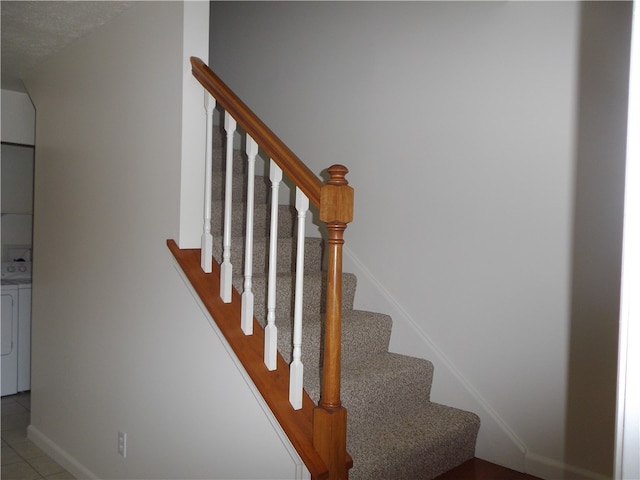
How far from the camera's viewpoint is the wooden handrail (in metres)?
1.84

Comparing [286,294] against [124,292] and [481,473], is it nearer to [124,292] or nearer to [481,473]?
[124,292]

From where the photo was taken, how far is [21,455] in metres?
3.23

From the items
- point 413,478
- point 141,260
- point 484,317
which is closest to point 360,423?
point 413,478

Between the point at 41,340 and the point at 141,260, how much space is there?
1443 millimetres

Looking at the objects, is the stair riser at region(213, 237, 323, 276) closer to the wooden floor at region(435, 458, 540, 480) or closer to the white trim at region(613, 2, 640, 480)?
the wooden floor at region(435, 458, 540, 480)


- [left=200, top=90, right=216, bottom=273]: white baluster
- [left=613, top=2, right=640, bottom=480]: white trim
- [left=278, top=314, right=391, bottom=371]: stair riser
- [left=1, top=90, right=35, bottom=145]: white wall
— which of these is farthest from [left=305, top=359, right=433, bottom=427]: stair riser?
[left=1, top=90, right=35, bottom=145]: white wall

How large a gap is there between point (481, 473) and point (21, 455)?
2778 mm

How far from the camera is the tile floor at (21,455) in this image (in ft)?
9.69

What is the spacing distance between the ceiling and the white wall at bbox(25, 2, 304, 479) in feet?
0.24

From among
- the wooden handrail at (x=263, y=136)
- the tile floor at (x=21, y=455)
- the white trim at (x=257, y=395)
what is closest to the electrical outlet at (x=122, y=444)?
the tile floor at (x=21, y=455)

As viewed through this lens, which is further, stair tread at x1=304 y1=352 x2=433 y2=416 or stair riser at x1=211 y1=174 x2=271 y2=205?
stair riser at x1=211 y1=174 x2=271 y2=205

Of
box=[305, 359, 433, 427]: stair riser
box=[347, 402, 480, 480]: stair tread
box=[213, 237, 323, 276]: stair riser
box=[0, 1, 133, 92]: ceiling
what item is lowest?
box=[347, 402, 480, 480]: stair tread

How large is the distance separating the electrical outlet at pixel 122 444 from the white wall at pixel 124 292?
34mm

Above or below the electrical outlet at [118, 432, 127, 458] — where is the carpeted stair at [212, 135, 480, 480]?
above
